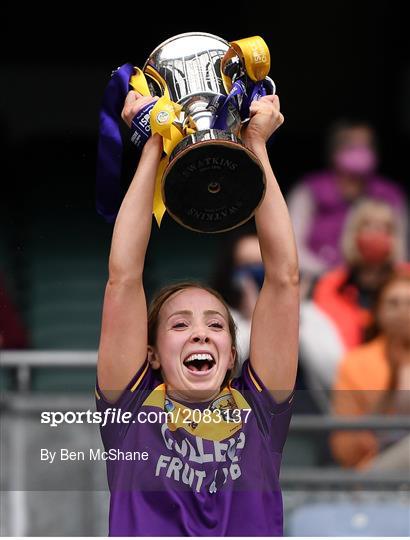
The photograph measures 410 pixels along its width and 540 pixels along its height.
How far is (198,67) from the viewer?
7.70ft

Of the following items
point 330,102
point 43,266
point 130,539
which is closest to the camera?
point 130,539

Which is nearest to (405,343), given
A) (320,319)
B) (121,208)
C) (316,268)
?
(320,319)

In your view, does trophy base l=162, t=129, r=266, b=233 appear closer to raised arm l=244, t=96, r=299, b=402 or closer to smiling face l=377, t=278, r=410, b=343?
raised arm l=244, t=96, r=299, b=402

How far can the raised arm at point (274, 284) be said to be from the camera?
2.29 m

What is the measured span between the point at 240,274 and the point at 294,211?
0.63 metres

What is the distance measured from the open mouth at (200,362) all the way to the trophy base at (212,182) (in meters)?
0.21

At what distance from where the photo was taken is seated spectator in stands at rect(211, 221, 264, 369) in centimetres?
396

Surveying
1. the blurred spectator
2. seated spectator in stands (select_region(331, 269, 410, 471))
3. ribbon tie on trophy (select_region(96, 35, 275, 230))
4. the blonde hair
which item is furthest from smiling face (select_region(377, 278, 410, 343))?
ribbon tie on trophy (select_region(96, 35, 275, 230))

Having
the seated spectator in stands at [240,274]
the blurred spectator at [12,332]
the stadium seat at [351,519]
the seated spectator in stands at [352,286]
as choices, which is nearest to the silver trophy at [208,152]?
the stadium seat at [351,519]

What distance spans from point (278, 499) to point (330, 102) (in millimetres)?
3414

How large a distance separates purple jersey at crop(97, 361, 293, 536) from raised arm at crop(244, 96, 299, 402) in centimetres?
5

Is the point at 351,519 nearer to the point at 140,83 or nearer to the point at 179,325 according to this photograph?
the point at 179,325

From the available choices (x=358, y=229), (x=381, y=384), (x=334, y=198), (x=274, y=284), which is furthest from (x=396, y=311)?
(x=274, y=284)

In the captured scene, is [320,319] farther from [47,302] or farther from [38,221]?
[38,221]
